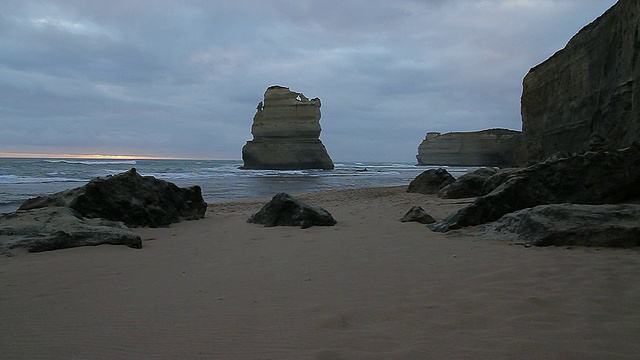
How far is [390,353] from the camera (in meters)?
2.07

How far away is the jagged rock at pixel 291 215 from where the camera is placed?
6695 millimetres

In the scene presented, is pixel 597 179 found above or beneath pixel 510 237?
above

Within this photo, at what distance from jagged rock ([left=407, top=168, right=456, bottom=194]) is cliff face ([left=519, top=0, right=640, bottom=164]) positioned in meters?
3.90

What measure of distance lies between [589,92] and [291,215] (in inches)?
540

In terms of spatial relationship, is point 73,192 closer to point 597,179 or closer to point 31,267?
point 31,267

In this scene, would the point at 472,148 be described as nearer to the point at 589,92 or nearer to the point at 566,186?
the point at 589,92

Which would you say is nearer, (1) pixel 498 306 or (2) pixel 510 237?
(1) pixel 498 306

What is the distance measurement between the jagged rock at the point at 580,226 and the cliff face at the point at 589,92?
15.8ft

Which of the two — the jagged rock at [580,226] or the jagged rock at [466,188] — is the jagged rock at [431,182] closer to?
the jagged rock at [466,188]

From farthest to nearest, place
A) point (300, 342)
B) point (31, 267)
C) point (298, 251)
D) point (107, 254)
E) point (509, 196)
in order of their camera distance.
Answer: point (509, 196) → point (298, 251) → point (107, 254) → point (31, 267) → point (300, 342)

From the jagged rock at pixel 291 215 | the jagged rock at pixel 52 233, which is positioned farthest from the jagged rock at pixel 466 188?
the jagged rock at pixel 52 233

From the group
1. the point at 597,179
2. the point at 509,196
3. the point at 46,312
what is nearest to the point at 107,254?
the point at 46,312

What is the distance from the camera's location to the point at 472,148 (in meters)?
62.6

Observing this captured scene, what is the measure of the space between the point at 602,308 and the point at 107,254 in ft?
14.7
